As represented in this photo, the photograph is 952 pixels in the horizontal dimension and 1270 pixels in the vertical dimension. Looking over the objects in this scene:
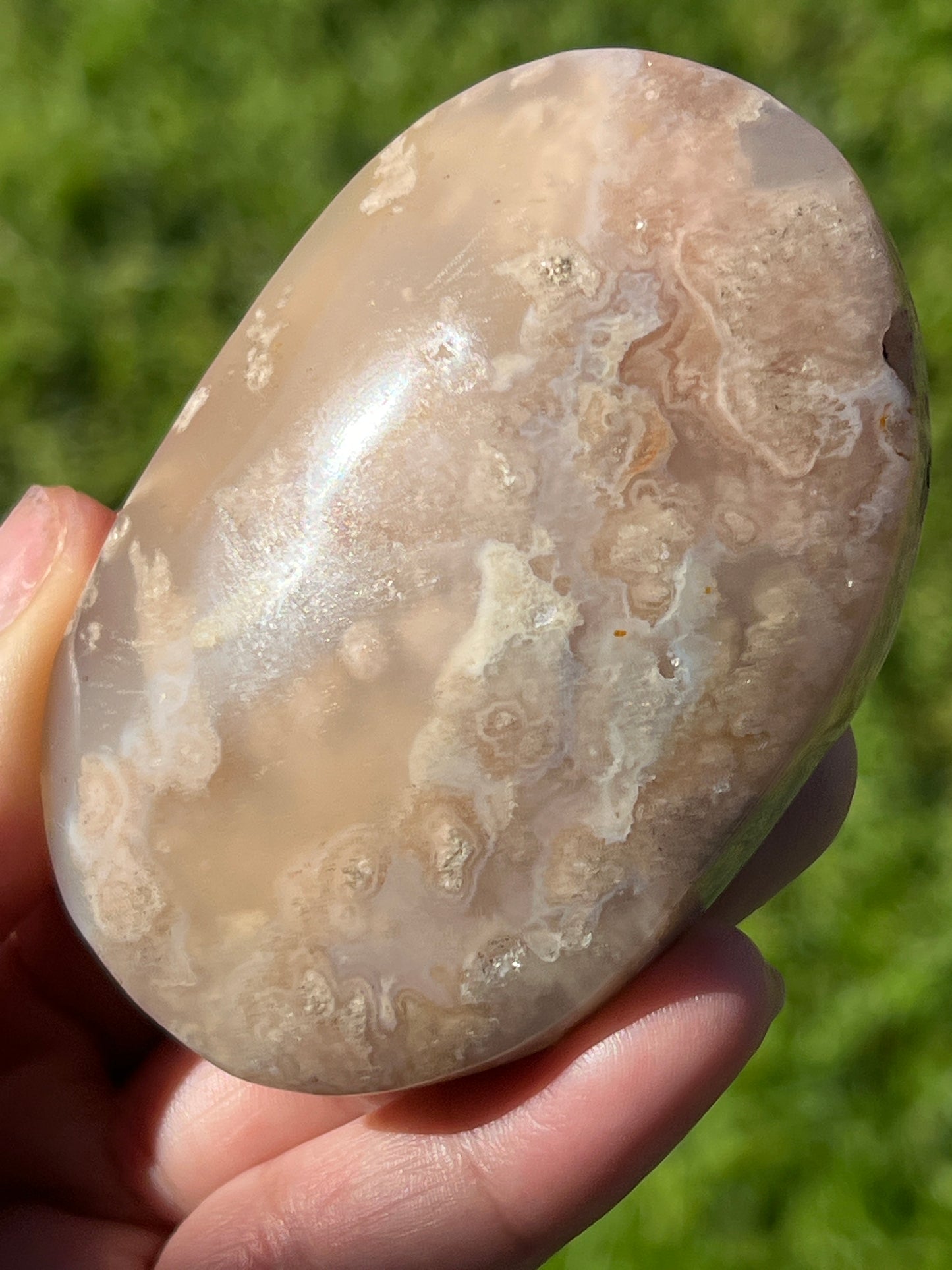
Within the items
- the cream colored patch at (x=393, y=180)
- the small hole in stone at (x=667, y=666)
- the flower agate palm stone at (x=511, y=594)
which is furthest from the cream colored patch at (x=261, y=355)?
the small hole in stone at (x=667, y=666)

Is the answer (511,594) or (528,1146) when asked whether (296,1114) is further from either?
(511,594)

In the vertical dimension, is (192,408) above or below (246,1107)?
above

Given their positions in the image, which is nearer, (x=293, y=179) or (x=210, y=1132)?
(x=210, y=1132)

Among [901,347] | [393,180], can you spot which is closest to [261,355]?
[393,180]

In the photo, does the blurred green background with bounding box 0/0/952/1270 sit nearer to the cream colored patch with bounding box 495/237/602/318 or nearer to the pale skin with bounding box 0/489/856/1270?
the pale skin with bounding box 0/489/856/1270

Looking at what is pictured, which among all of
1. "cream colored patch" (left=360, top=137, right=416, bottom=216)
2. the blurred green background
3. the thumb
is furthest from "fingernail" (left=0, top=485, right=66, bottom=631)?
the blurred green background

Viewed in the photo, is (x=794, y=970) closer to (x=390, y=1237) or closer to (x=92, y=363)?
(x=390, y=1237)
